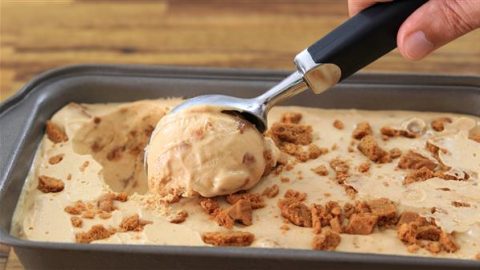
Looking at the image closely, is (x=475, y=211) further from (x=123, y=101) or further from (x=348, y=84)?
(x=123, y=101)

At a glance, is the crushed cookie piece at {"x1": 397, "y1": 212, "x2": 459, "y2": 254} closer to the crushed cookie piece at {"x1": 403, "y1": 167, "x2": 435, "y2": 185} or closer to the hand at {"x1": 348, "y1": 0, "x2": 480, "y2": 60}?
the crushed cookie piece at {"x1": 403, "y1": 167, "x2": 435, "y2": 185}

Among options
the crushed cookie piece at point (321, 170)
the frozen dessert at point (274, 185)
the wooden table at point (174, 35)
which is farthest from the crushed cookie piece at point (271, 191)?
the wooden table at point (174, 35)

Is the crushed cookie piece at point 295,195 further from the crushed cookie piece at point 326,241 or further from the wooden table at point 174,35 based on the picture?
the wooden table at point 174,35

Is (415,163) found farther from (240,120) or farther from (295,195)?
(240,120)

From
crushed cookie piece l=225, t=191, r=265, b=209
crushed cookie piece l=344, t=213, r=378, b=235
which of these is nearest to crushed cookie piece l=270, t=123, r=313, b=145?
crushed cookie piece l=225, t=191, r=265, b=209

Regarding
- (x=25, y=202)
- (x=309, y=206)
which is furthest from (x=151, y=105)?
(x=309, y=206)

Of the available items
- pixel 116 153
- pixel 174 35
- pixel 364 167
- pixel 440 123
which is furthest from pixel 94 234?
pixel 174 35
